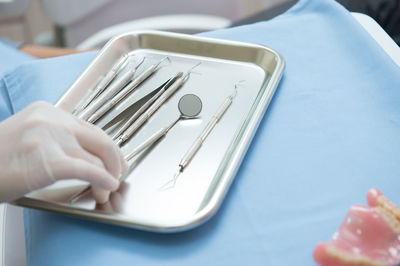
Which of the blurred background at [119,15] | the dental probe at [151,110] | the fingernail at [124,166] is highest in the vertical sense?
the dental probe at [151,110]

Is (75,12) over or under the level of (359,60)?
under

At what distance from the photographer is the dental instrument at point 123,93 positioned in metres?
0.71

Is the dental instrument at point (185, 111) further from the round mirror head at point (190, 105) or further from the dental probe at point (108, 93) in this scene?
the dental probe at point (108, 93)

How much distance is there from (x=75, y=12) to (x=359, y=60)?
37.6 inches

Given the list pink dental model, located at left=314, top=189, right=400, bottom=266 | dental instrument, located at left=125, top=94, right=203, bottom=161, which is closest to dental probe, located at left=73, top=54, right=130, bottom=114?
dental instrument, located at left=125, top=94, right=203, bottom=161

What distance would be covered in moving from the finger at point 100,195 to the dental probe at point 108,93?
156mm

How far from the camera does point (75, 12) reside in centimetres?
145

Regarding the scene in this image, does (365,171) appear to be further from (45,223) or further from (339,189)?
(45,223)

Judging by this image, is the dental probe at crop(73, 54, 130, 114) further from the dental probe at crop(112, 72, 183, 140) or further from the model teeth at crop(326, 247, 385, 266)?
the model teeth at crop(326, 247, 385, 266)

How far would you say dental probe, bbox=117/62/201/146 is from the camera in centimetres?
68

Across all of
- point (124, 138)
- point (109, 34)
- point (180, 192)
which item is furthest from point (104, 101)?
point (109, 34)

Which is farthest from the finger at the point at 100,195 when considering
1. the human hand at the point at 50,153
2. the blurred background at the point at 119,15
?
the blurred background at the point at 119,15

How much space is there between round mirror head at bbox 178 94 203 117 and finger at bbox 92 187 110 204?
19 centimetres

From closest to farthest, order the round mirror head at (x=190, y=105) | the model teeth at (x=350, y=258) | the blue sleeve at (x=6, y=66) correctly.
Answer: the model teeth at (x=350, y=258)
the round mirror head at (x=190, y=105)
the blue sleeve at (x=6, y=66)
